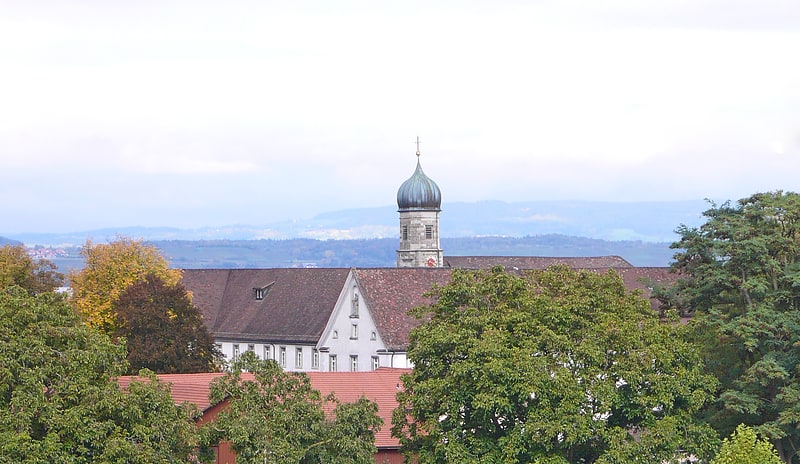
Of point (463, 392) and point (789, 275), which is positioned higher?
point (789, 275)

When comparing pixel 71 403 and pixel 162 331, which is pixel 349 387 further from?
pixel 71 403

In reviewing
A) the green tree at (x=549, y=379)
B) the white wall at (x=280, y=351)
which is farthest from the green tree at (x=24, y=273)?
the green tree at (x=549, y=379)

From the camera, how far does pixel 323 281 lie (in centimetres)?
10812

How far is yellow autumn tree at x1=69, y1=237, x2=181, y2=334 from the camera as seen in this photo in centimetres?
8725

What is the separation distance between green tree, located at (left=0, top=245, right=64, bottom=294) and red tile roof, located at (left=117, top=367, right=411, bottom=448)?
43.1 ft

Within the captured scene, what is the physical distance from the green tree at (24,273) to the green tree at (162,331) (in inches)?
162

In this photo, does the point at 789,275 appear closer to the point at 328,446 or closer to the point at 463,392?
A: the point at 463,392

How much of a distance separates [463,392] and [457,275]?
500 centimetres

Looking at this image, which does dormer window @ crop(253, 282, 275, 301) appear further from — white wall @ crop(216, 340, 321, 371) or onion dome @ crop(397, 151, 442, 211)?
onion dome @ crop(397, 151, 442, 211)

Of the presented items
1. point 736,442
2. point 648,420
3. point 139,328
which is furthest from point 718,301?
point 139,328

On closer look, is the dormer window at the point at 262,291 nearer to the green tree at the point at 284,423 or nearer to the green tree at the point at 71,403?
the green tree at the point at 284,423

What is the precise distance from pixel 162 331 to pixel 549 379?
107 ft

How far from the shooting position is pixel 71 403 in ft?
145

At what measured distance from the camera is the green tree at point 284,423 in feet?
150
